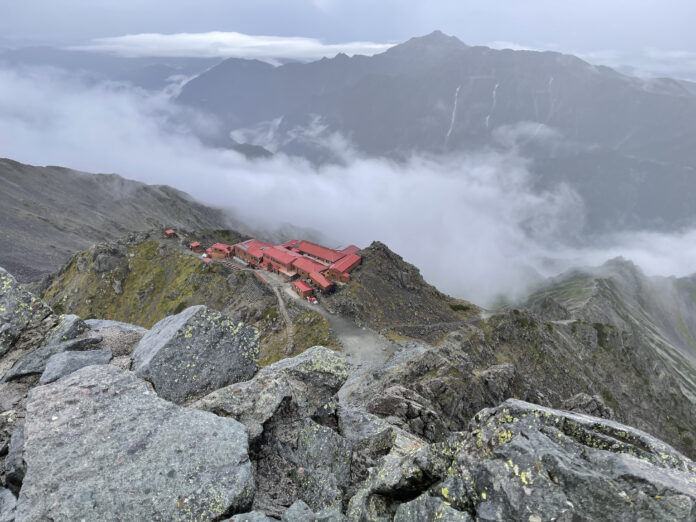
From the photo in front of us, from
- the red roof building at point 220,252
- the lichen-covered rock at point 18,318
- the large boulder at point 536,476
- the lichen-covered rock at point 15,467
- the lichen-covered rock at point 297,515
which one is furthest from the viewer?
the red roof building at point 220,252

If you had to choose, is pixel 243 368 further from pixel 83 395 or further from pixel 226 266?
pixel 226 266

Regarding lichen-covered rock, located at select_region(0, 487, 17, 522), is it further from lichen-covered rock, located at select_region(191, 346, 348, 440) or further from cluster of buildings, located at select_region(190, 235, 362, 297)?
cluster of buildings, located at select_region(190, 235, 362, 297)

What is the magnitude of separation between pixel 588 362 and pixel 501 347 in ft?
117

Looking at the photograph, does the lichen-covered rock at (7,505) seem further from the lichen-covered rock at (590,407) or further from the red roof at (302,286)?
the red roof at (302,286)

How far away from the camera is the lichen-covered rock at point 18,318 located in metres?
16.7

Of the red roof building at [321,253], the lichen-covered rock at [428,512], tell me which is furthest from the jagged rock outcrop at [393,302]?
the lichen-covered rock at [428,512]

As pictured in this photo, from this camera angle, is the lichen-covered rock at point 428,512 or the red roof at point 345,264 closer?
the lichen-covered rock at point 428,512

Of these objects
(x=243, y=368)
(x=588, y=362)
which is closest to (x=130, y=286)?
(x=243, y=368)

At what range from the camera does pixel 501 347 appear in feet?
311

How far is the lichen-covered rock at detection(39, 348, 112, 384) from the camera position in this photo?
15.1 metres

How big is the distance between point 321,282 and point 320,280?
1.23 meters

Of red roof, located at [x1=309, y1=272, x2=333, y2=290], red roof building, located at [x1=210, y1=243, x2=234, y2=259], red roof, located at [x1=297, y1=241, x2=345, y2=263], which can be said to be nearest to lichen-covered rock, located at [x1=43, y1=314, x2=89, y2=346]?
red roof, located at [x1=309, y1=272, x2=333, y2=290]

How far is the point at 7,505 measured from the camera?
10.4 metres

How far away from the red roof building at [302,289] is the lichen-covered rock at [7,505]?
9049 cm
